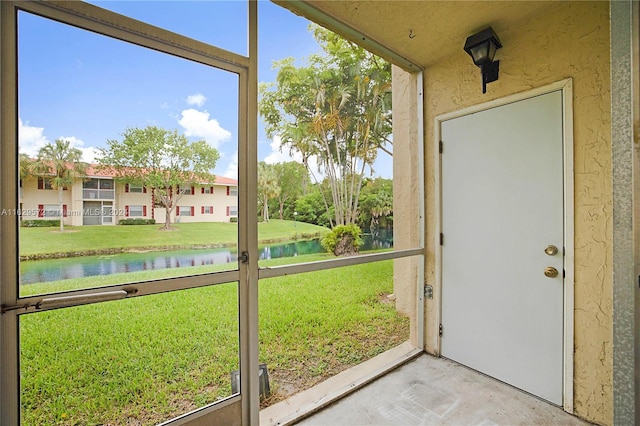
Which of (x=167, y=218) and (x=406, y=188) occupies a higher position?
(x=406, y=188)

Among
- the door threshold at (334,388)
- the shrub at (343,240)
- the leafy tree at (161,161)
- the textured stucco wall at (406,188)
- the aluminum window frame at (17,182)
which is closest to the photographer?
the aluminum window frame at (17,182)

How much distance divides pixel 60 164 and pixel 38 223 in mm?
257

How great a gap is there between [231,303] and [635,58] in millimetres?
1996

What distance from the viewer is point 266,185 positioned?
2199mm

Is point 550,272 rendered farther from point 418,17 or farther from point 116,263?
point 116,263

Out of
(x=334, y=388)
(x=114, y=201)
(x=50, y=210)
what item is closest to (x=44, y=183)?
(x=50, y=210)

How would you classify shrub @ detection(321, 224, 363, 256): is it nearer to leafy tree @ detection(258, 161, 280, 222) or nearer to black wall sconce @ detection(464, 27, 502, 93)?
leafy tree @ detection(258, 161, 280, 222)

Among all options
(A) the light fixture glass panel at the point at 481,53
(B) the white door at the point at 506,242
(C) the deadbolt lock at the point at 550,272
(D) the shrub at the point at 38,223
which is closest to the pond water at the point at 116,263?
(D) the shrub at the point at 38,223

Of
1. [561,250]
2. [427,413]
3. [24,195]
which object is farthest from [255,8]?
[427,413]

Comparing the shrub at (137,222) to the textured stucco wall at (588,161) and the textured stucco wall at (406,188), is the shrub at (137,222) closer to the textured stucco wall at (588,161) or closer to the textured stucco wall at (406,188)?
the textured stucco wall at (406,188)

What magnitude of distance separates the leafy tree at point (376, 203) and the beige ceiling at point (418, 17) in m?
1.54

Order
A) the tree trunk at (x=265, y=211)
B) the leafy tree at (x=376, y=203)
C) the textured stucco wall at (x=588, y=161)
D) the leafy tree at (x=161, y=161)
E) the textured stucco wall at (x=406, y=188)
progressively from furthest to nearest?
the leafy tree at (x=376, y=203) → the textured stucco wall at (x=406, y=188) → the tree trunk at (x=265, y=211) → the textured stucco wall at (x=588, y=161) → the leafy tree at (x=161, y=161)

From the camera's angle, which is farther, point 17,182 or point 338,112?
point 338,112

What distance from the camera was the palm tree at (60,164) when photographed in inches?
43.9
